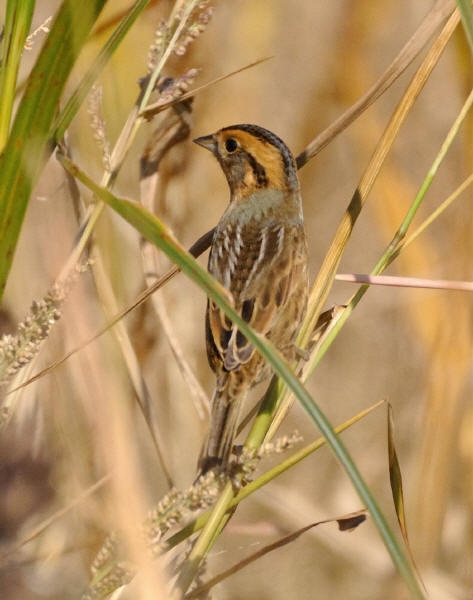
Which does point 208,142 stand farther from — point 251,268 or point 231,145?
point 251,268

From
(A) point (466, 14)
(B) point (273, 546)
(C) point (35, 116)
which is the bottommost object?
(B) point (273, 546)

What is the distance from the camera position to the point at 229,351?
1.55 meters

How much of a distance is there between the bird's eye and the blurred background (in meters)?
0.30

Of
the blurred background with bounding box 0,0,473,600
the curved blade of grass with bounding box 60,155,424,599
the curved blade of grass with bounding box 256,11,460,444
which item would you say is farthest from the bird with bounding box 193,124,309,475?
the curved blade of grass with bounding box 60,155,424,599

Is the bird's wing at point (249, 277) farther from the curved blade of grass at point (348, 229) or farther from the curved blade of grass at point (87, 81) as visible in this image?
the curved blade of grass at point (87, 81)

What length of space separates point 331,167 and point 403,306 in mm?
549

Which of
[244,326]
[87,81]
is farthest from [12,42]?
[244,326]

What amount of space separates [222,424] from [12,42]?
799mm

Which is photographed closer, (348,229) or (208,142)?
(348,229)

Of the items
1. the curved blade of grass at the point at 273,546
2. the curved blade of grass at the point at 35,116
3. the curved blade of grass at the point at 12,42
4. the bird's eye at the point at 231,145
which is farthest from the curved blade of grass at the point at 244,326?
the bird's eye at the point at 231,145

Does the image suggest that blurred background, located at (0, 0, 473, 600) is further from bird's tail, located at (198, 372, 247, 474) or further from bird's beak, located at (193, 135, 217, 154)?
bird's tail, located at (198, 372, 247, 474)

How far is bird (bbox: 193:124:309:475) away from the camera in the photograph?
1.51 m

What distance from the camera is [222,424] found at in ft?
4.71

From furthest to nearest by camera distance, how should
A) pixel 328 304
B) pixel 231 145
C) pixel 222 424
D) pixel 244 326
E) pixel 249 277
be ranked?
pixel 328 304
pixel 231 145
pixel 249 277
pixel 222 424
pixel 244 326
